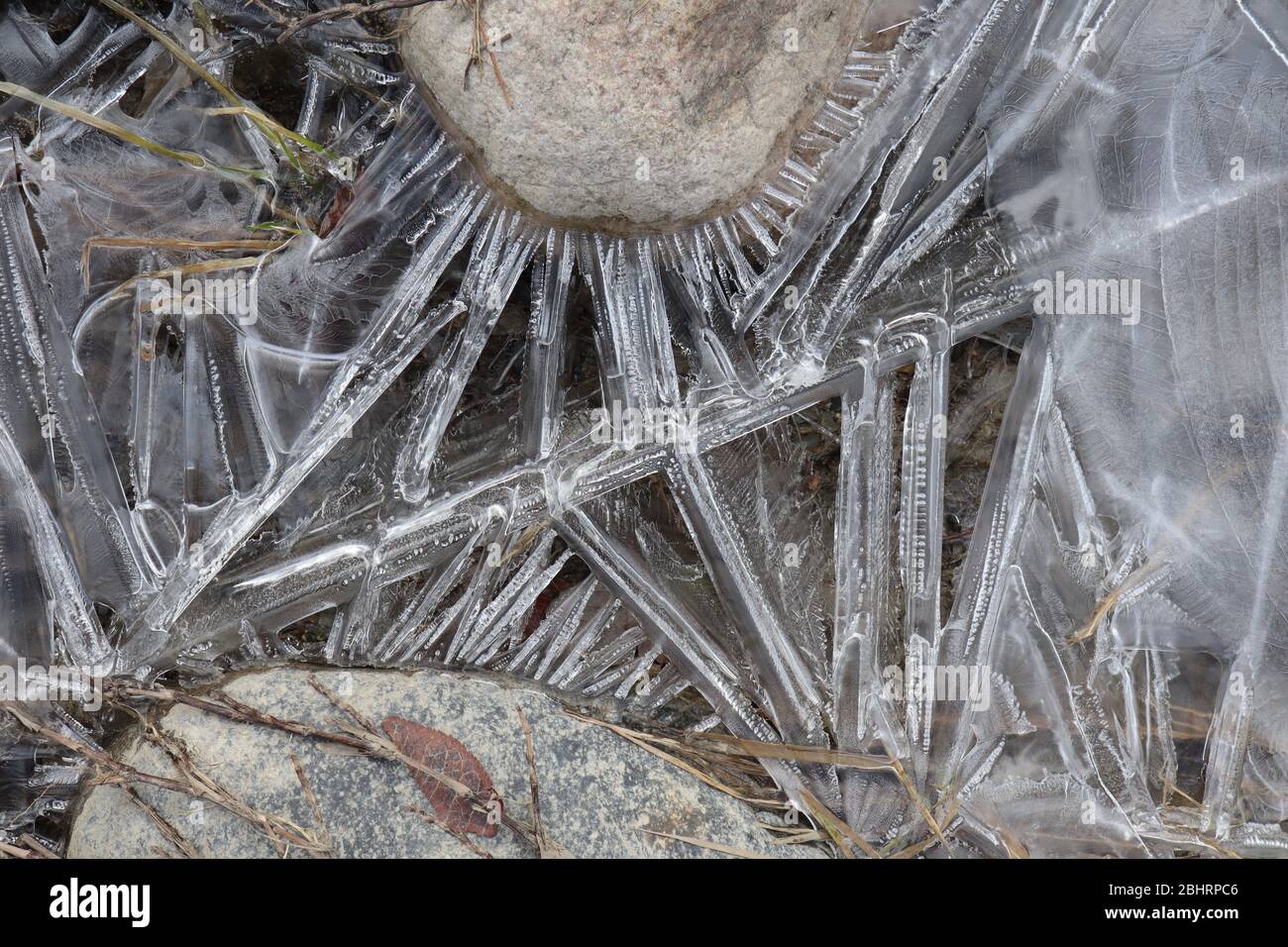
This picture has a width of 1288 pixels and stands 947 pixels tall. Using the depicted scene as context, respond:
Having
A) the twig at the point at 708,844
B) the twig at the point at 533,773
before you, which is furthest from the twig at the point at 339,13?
the twig at the point at 708,844

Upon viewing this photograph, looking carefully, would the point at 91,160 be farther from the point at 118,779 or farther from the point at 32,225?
the point at 118,779

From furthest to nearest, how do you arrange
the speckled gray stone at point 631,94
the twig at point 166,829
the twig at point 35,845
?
1. the twig at point 35,845
2. the twig at point 166,829
3. the speckled gray stone at point 631,94

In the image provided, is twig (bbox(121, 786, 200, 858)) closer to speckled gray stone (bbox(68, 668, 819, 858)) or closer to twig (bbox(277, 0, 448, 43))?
speckled gray stone (bbox(68, 668, 819, 858))

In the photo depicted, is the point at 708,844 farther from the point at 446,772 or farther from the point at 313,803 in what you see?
the point at 313,803

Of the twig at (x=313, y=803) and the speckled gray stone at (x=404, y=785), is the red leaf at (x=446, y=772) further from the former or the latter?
the twig at (x=313, y=803)

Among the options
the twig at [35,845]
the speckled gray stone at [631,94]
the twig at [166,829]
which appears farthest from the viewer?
the twig at [35,845]

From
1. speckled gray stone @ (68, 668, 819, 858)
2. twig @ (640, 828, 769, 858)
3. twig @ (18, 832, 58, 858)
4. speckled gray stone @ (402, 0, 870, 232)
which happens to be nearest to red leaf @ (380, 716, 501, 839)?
speckled gray stone @ (68, 668, 819, 858)

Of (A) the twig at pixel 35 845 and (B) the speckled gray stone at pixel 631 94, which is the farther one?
(A) the twig at pixel 35 845
